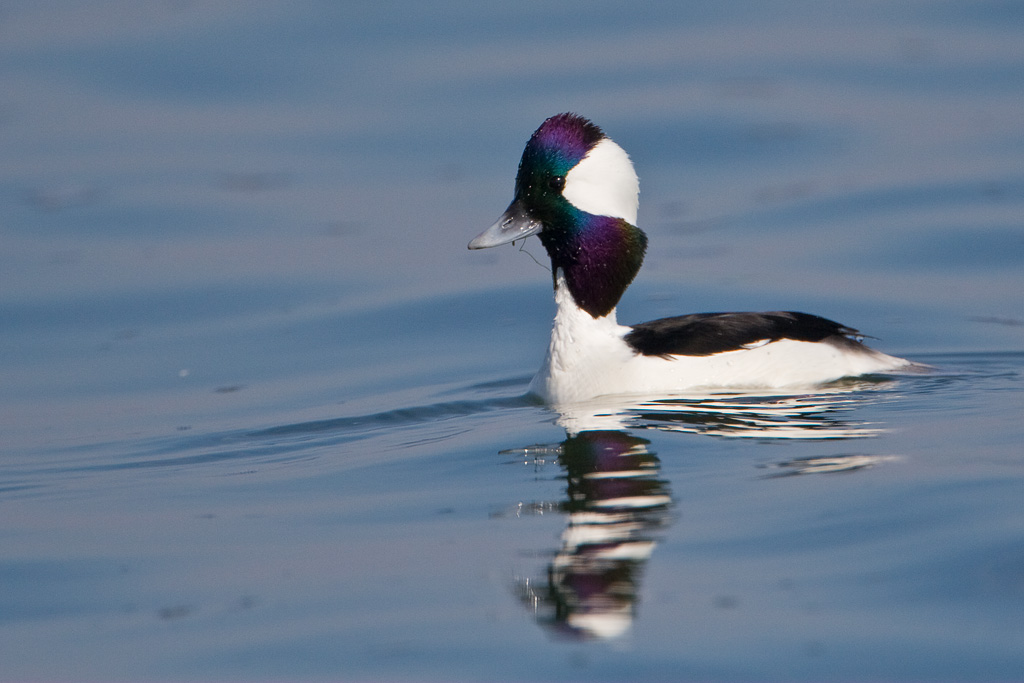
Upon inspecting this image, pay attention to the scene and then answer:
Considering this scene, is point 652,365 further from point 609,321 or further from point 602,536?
point 602,536

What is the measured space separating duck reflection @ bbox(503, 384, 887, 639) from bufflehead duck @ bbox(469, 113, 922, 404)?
180mm

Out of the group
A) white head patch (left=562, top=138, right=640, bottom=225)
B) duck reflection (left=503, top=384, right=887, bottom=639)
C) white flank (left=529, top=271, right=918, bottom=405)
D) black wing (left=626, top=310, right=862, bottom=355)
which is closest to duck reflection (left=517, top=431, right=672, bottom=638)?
duck reflection (left=503, top=384, right=887, bottom=639)

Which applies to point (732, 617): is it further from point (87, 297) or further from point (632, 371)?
point (87, 297)

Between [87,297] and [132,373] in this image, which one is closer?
[132,373]

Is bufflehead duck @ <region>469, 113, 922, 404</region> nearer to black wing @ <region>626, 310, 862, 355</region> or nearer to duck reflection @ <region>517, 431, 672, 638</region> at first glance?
black wing @ <region>626, 310, 862, 355</region>

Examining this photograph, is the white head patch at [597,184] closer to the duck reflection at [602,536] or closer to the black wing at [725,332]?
the black wing at [725,332]

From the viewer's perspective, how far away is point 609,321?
324 inches

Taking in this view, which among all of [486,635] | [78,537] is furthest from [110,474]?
[486,635]

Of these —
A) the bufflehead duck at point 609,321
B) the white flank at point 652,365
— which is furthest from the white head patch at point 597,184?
the white flank at point 652,365

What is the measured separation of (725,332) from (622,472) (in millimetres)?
1770

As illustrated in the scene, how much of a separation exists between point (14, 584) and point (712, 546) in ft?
9.02

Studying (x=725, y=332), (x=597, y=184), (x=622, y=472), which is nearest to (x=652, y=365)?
(x=725, y=332)

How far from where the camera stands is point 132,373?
32.6ft

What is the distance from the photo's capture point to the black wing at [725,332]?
791 centimetres
